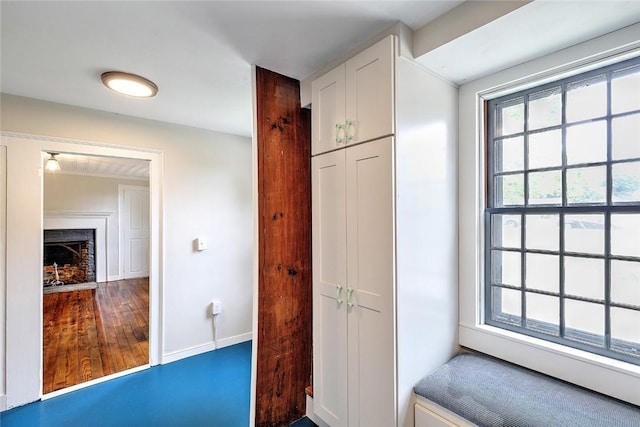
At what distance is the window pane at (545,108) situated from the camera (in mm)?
1512

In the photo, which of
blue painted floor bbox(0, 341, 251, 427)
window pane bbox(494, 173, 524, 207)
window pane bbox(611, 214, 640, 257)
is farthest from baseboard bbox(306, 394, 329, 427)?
window pane bbox(611, 214, 640, 257)

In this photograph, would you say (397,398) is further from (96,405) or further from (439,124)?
(96,405)

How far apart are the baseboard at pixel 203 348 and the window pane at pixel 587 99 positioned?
330 centimetres

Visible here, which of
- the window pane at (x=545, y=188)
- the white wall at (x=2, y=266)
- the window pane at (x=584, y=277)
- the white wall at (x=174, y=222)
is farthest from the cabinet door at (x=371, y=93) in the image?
the white wall at (x=2, y=266)

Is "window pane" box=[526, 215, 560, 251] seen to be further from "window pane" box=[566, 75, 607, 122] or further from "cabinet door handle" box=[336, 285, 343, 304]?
"cabinet door handle" box=[336, 285, 343, 304]

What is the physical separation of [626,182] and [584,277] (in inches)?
18.8

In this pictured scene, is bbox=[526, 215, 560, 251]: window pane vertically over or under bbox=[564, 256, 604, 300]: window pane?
over

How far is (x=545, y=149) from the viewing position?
155 centimetres

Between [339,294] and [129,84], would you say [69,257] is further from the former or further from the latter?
[339,294]

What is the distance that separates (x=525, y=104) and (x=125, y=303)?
553 centimetres

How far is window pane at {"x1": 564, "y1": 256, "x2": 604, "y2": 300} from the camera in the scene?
1.37m

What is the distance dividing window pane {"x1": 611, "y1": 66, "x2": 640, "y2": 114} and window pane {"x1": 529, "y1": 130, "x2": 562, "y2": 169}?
0.75 feet

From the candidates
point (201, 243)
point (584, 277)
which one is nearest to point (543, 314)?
point (584, 277)

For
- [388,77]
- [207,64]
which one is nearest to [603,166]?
[388,77]
